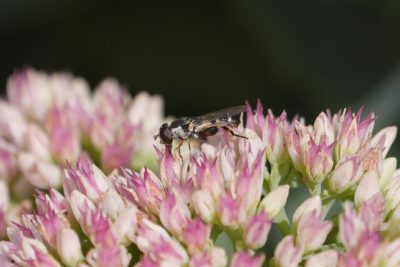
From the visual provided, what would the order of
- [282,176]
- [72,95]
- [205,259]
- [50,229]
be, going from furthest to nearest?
1. [72,95]
2. [282,176]
3. [50,229]
4. [205,259]

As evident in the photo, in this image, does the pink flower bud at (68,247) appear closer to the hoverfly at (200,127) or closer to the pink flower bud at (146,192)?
the pink flower bud at (146,192)

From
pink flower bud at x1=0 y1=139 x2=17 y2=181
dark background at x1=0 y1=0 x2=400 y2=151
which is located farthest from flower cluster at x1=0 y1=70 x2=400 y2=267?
dark background at x1=0 y1=0 x2=400 y2=151

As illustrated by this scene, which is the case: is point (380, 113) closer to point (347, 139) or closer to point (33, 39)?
point (347, 139)

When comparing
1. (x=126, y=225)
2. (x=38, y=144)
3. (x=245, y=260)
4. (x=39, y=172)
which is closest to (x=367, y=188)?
(x=245, y=260)

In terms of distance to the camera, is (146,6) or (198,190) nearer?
(198,190)

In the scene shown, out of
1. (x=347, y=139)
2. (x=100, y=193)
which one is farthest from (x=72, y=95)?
(x=347, y=139)

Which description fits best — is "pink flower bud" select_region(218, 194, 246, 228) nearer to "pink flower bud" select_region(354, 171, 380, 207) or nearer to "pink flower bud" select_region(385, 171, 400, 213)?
"pink flower bud" select_region(354, 171, 380, 207)

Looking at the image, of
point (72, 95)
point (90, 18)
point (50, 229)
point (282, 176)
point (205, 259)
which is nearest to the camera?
point (205, 259)
